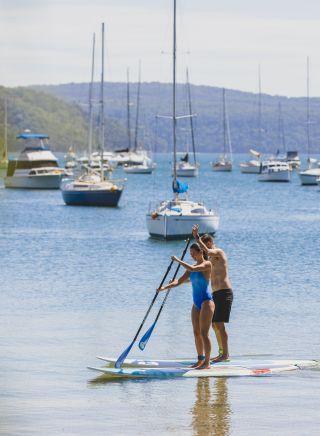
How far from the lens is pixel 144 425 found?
642 inches

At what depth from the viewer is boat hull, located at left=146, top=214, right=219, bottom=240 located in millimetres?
52844

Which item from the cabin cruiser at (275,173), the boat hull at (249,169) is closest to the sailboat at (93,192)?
the cabin cruiser at (275,173)

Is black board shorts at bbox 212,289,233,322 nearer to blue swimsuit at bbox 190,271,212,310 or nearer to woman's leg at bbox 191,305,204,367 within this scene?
woman's leg at bbox 191,305,204,367

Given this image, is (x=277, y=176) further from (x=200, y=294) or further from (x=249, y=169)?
(x=200, y=294)

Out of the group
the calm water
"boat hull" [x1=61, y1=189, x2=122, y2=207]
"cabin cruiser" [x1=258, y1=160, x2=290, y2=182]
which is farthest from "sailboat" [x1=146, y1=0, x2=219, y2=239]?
"cabin cruiser" [x1=258, y1=160, x2=290, y2=182]

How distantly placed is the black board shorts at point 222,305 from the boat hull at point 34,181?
9419cm

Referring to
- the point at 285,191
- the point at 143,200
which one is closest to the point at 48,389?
the point at 143,200

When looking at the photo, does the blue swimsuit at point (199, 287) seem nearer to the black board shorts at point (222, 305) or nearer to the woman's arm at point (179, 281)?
the woman's arm at point (179, 281)

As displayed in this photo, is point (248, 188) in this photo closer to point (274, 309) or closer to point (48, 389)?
point (274, 309)

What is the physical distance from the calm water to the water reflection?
22 millimetres

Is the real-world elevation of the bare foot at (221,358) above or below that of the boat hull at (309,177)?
below

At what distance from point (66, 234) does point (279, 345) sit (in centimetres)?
3919

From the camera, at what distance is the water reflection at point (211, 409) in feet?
51.9

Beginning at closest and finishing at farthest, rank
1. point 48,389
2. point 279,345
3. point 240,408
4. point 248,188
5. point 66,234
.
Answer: point 240,408 < point 48,389 < point 279,345 < point 66,234 < point 248,188
